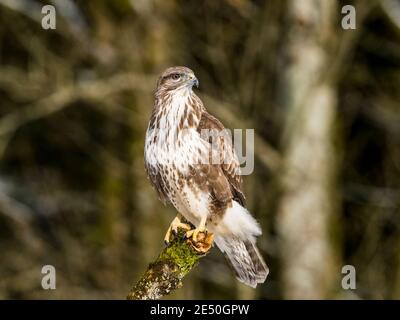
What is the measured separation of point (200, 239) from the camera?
4.87 metres

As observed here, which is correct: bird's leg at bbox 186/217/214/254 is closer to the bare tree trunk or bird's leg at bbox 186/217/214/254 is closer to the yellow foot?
the yellow foot

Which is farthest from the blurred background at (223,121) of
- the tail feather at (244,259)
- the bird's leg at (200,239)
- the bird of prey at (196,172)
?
the bird's leg at (200,239)

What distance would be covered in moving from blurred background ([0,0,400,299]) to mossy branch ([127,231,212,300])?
181 inches

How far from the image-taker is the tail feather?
5.06 meters

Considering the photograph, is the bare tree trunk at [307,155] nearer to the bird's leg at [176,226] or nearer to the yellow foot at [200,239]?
the bird's leg at [176,226]

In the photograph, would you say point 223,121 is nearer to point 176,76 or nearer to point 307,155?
point 307,155

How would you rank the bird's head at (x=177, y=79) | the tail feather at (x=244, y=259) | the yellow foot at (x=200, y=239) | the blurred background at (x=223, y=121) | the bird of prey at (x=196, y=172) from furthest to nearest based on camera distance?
1. the blurred background at (x=223, y=121)
2. the tail feather at (x=244, y=259)
3. the yellow foot at (x=200, y=239)
4. the bird of prey at (x=196, y=172)
5. the bird's head at (x=177, y=79)

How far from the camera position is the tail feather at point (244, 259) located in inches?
199

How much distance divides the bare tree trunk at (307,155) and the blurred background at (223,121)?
0.02m

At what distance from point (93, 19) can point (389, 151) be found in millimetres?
4574

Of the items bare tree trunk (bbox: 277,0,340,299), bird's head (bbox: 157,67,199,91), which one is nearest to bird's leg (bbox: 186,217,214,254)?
bird's head (bbox: 157,67,199,91)

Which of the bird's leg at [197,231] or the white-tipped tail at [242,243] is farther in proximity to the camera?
the white-tipped tail at [242,243]

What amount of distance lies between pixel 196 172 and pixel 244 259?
662 millimetres
